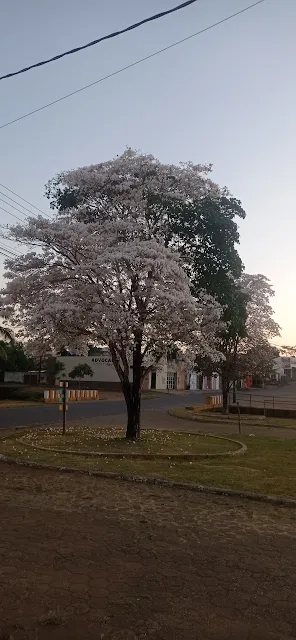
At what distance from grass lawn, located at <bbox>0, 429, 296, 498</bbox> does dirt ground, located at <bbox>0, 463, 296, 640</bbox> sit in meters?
1.19

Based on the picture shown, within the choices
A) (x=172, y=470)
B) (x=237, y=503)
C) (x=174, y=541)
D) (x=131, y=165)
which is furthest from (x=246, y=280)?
(x=174, y=541)

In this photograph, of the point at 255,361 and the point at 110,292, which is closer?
the point at 110,292

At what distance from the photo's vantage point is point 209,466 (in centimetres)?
1049

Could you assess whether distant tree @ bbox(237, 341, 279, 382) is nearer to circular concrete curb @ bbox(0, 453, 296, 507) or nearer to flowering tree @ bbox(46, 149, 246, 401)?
flowering tree @ bbox(46, 149, 246, 401)

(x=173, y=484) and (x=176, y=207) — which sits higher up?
(x=176, y=207)

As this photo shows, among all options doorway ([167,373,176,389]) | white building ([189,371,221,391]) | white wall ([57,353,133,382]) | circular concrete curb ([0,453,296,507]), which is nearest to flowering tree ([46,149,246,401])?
circular concrete curb ([0,453,296,507])

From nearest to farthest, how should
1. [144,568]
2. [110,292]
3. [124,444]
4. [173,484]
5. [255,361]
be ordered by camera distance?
[144,568] → [173,484] → [110,292] → [124,444] → [255,361]

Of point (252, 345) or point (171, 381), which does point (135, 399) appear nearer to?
point (252, 345)

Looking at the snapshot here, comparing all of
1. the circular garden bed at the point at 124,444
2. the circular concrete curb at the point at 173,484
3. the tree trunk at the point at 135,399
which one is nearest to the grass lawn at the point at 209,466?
the circular garden bed at the point at 124,444

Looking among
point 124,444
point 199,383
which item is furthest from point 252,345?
point 199,383

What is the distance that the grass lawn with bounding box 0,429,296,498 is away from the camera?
29.0 feet

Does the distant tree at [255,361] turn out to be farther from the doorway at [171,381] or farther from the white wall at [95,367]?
the doorway at [171,381]

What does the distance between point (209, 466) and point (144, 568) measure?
590cm

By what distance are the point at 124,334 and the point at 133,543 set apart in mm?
7082
